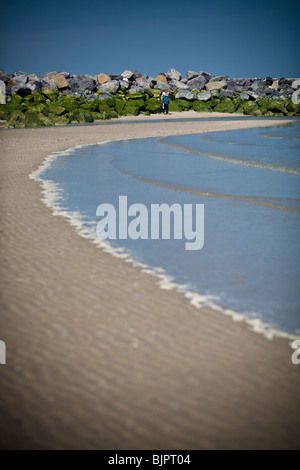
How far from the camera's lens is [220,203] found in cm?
746

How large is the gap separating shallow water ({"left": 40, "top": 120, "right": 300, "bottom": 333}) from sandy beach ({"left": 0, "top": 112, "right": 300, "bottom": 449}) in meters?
0.49

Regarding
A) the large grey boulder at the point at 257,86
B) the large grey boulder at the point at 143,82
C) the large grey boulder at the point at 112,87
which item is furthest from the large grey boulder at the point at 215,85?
the large grey boulder at the point at 112,87

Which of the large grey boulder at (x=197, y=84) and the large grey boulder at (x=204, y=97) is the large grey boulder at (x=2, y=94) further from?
the large grey boulder at (x=197, y=84)

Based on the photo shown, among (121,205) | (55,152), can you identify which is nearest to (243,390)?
(121,205)

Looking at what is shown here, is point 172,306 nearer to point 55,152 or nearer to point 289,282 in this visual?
point 289,282

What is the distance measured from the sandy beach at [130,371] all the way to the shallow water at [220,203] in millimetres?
492

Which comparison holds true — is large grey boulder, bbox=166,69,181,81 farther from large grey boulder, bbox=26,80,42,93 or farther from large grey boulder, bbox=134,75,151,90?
large grey boulder, bbox=26,80,42,93

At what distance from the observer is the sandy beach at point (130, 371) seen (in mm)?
2584

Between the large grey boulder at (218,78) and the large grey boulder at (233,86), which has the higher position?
the large grey boulder at (218,78)

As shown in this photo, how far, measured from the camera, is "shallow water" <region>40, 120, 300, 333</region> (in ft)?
14.0

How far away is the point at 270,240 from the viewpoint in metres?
5.62

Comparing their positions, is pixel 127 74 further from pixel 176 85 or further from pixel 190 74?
pixel 190 74
